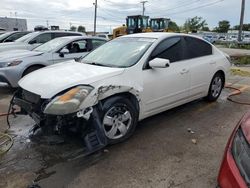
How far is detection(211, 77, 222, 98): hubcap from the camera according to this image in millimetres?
6359

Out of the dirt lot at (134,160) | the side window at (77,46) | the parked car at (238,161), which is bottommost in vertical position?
the dirt lot at (134,160)

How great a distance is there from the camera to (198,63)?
570 centimetres

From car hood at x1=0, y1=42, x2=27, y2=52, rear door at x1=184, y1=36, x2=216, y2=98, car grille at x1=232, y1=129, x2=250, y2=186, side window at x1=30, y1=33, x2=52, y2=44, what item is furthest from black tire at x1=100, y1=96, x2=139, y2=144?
side window at x1=30, y1=33, x2=52, y2=44

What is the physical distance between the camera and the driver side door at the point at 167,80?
4.63m

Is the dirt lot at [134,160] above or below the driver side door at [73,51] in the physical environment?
below

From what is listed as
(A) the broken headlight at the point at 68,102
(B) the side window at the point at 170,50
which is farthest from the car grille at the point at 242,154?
(B) the side window at the point at 170,50

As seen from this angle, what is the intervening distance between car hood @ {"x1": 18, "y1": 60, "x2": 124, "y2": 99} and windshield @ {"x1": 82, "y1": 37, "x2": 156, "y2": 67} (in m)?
0.25

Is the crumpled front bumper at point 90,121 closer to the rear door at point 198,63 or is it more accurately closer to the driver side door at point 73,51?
the rear door at point 198,63

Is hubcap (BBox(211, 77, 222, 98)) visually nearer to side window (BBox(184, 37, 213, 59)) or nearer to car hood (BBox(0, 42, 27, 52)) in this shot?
side window (BBox(184, 37, 213, 59))

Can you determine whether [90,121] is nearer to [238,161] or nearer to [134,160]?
[134,160]

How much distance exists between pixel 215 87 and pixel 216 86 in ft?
0.15

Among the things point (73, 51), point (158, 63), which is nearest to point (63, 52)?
point (73, 51)

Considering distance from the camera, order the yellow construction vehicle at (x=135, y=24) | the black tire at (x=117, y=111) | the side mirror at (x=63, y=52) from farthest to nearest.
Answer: the yellow construction vehicle at (x=135, y=24) → the side mirror at (x=63, y=52) → the black tire at (x=117, y=111)

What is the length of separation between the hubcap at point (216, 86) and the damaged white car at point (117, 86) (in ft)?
1.16
